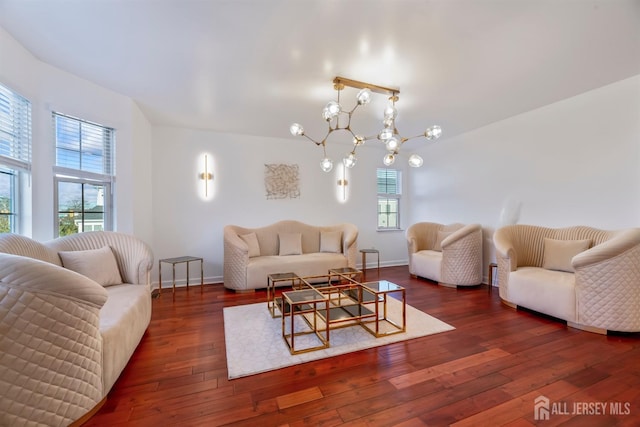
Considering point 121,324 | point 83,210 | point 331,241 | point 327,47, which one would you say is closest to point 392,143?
point 327,47

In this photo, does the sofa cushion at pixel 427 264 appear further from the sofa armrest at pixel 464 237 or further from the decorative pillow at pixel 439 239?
the sofa armrest at pixel 464 237

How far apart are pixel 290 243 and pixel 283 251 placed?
0.18 m

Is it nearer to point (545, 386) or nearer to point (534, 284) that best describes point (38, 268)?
point (545, 386)

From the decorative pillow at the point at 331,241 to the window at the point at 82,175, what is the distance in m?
3.07

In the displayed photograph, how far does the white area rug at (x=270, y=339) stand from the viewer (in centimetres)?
198

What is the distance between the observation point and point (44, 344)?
1297 mm

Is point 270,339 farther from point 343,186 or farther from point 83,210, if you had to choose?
point 343,186

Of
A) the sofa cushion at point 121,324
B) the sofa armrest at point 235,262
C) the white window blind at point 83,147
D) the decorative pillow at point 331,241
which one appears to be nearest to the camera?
→ the sofa cushion at point 121,324

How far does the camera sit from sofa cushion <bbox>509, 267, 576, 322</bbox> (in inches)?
101

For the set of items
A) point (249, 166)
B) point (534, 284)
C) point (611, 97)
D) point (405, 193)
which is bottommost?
point (534, 284)

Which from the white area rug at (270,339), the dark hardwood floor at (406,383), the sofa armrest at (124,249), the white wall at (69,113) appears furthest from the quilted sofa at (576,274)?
the white wall at (69,113)

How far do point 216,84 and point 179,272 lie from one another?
9.68ft

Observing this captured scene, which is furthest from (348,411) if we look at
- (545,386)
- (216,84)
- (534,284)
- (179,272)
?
(179,272)

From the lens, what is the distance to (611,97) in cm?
291
